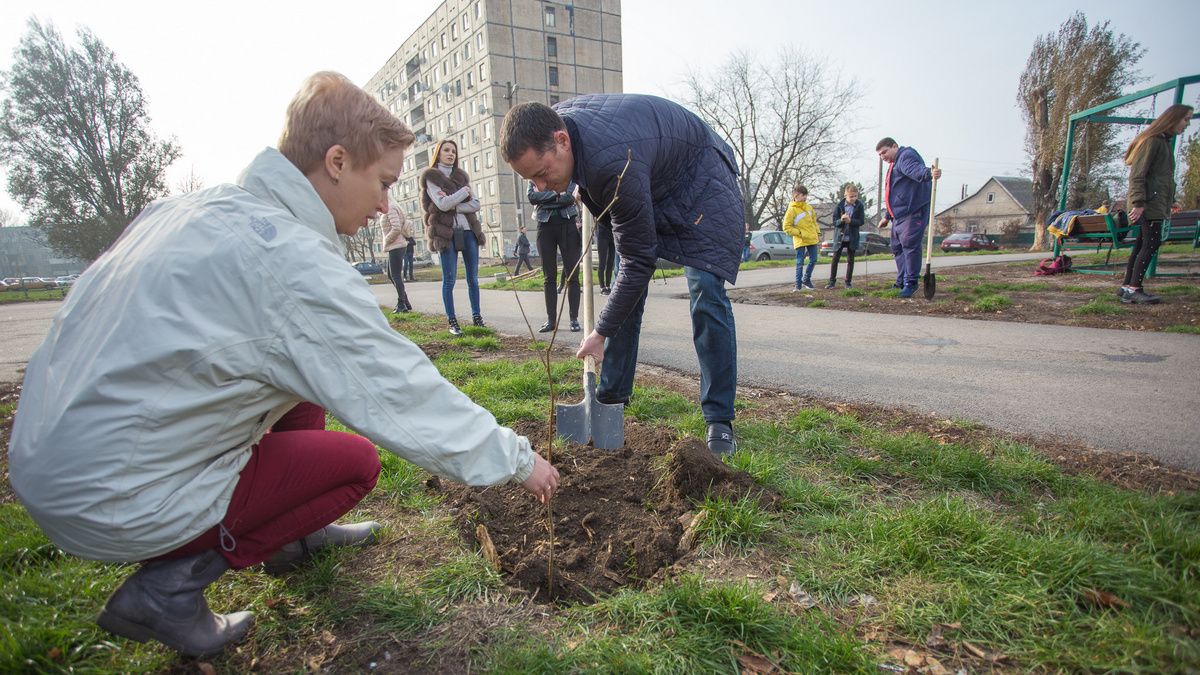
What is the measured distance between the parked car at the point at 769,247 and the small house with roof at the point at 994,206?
40611mm

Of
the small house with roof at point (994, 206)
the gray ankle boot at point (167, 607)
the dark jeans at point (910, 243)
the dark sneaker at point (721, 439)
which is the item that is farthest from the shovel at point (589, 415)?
the small house with roof at point (994, 206)

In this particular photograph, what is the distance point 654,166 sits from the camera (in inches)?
98.2

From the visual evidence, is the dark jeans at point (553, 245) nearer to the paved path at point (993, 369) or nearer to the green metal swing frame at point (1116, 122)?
the paved path at point (993, 369)

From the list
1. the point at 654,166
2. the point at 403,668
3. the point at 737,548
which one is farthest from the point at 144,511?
the point at 654,166

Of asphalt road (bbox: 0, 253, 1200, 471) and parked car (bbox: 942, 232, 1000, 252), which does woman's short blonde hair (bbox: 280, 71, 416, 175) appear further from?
parked car (bbox: 942, 232, 1000, 252)

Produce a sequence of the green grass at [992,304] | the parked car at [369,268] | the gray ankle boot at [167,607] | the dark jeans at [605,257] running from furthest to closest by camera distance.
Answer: the parked car at [369,268] → the dark jeans at [605,257] → the green grass at [992,304] → the gray ankle boot at [167,607]

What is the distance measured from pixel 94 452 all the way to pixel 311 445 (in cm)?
54

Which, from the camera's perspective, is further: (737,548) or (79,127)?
(79,127)

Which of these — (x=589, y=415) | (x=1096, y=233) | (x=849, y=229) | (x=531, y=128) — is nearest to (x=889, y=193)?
(x=849, y=229)

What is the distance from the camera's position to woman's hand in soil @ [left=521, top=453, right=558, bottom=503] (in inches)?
58.5

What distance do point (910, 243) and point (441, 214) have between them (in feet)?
20.5

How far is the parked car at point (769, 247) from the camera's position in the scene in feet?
84.4

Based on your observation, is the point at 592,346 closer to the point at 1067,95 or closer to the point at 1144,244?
the point at 1144,244

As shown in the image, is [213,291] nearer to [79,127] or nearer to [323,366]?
[323,366]
